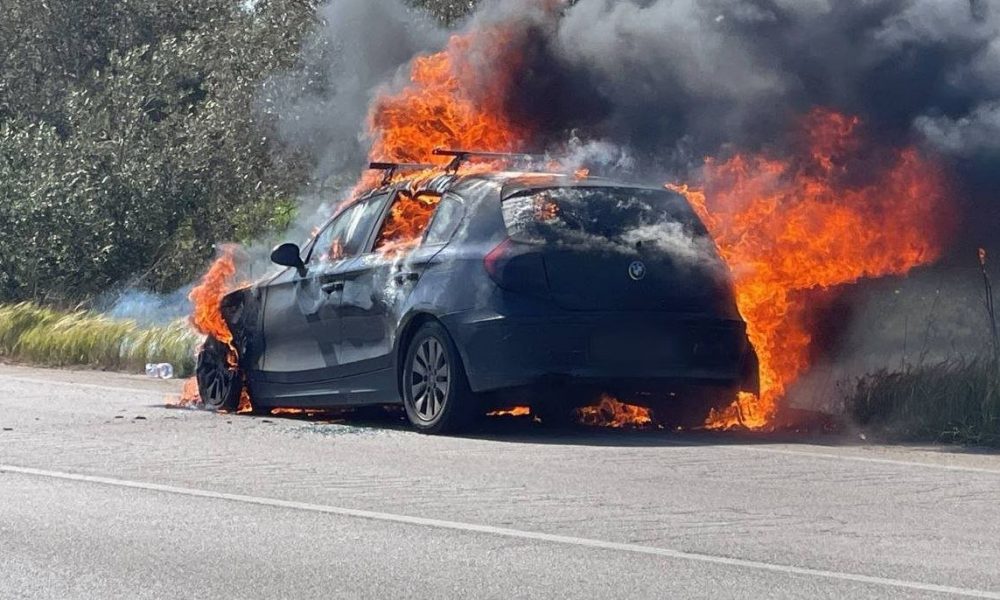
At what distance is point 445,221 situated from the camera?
11.1m

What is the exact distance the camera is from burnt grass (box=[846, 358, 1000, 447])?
11.1 m

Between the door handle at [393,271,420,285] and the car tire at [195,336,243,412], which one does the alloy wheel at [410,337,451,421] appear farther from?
the car tire at [195,336,243,412]

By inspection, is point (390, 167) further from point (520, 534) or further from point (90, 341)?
point (90, 341)

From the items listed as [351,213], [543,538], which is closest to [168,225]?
[351,213]

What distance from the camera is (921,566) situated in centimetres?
701

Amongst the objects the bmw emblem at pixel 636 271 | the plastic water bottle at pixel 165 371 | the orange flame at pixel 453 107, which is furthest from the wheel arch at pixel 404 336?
the plastic water bottle at pixel 165 371

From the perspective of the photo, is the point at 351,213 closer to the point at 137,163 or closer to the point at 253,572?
the point at 253,572

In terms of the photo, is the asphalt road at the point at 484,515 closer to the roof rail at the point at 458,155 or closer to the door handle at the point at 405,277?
the door handle at the point at 405,277

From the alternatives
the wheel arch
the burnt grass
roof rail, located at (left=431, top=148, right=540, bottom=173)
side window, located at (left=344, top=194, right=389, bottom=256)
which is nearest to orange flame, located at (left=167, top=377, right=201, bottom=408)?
side window, located at (left=344, top=194, right=389, bottom=256)

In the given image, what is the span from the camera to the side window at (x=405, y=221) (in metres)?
11.4

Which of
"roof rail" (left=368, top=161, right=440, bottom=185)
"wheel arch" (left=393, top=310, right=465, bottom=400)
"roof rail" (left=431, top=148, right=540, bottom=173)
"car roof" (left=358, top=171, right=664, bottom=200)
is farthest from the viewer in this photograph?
"roof rail" (left=368, top=161, right=440, bottom=185)

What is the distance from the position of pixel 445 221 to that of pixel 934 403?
3434mm

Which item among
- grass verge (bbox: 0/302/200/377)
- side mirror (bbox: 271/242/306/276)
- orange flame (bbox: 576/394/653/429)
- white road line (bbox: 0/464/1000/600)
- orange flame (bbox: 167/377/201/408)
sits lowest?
white road line (bbox: 0/464/1000/600)

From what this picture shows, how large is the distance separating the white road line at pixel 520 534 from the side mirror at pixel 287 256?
9.15ft
